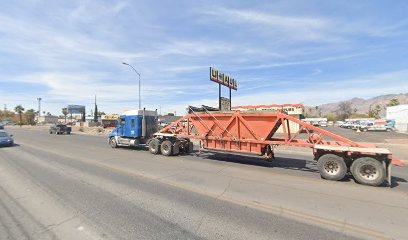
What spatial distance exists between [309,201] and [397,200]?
2.57 m

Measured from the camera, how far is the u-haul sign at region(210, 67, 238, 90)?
28.5 meters

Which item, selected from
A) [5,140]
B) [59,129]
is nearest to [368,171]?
[5,140]

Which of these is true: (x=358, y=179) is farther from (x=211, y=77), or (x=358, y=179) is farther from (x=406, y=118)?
(x=406, y=118)

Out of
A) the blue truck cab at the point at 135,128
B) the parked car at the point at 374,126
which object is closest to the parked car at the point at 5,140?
the blue truck cab at the point at 135,128

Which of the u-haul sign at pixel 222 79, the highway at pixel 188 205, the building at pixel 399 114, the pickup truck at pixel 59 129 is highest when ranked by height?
the u-haul sign at pixel 222 79

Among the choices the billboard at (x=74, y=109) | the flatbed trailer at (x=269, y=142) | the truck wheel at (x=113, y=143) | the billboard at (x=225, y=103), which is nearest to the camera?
the flatbed trailer at (x=269, y=142)

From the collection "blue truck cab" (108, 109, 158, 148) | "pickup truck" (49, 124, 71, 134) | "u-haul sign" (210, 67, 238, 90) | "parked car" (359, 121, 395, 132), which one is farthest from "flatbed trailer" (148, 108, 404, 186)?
"parked car" (359, 121, 395, 132)

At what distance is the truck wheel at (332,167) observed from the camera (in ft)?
27.0

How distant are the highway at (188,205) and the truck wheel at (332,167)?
0.38m

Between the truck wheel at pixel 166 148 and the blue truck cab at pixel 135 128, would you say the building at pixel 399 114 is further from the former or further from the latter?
the truck wheel at pixel 166 148

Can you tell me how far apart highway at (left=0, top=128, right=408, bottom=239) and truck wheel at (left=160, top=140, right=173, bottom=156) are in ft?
13.6

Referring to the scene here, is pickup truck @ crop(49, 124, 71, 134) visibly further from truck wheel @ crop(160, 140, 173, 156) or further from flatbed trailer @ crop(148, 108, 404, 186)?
truck wheel @ crop(160, 140, 173, 156)

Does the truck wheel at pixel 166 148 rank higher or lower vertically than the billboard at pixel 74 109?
lower

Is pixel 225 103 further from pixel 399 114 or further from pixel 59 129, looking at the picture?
pixel 399 114
